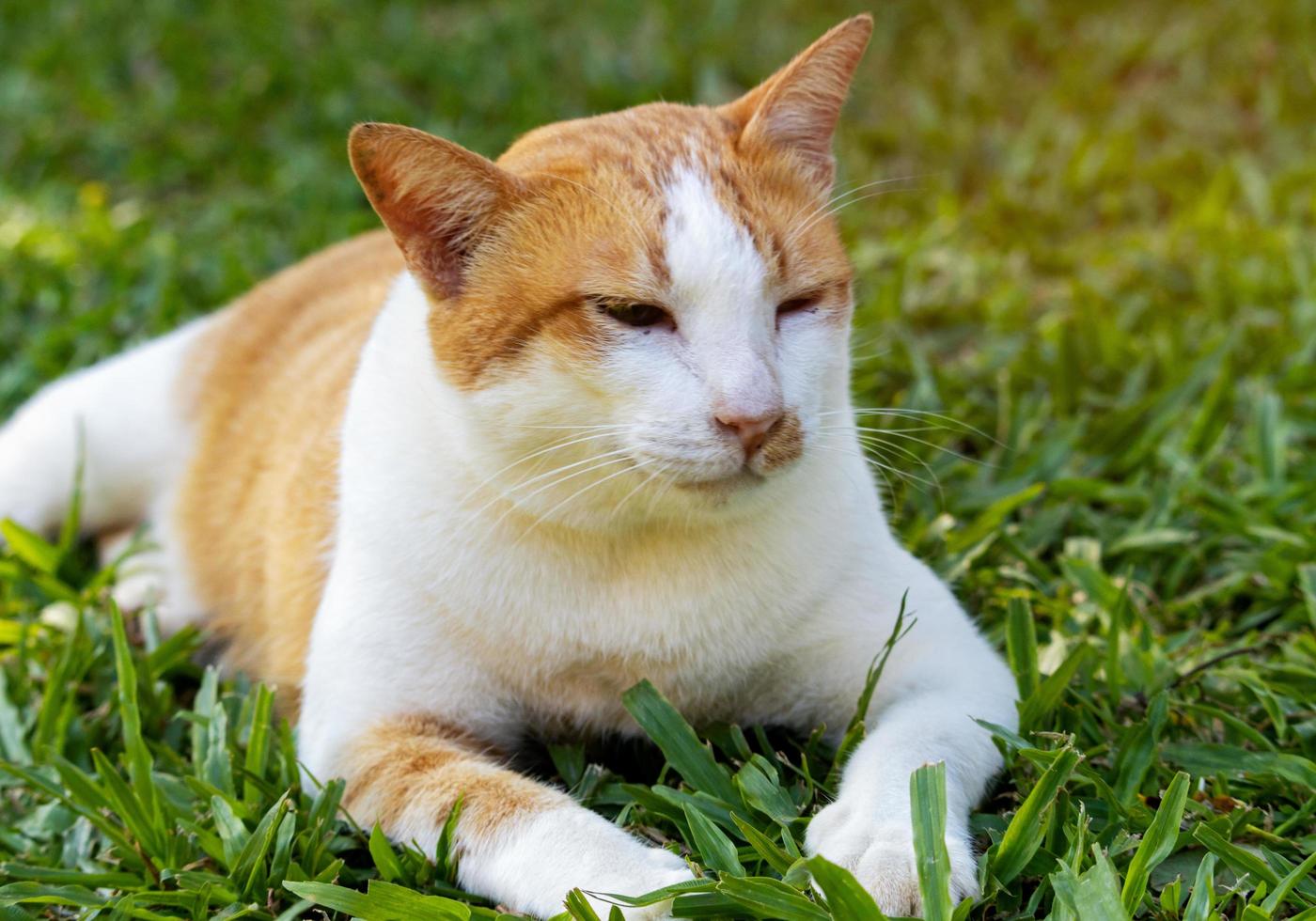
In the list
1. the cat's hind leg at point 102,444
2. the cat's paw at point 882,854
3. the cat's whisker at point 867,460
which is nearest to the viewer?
the cat's paw at point 882,854

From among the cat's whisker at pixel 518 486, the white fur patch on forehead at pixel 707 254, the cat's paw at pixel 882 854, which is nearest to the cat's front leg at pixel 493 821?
the cat's paw at pixel 882 854

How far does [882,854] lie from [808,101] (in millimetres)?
1358

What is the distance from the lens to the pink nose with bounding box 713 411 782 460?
2.08 metres

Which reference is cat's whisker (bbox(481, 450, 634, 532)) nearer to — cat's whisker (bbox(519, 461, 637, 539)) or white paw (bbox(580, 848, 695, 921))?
cat's whisker (bbox(519, 461, 637, 539))

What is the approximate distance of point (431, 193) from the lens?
2.27 meters

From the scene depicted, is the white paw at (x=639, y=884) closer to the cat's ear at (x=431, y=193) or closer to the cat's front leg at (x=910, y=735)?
the cat's front leg at (x=910, y=735)

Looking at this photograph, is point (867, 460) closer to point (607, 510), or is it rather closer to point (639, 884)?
point (607, 510)

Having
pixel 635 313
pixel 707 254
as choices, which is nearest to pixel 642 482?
pixel 635 313

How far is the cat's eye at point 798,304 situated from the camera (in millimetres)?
2326

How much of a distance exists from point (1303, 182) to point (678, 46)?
8.73 feet

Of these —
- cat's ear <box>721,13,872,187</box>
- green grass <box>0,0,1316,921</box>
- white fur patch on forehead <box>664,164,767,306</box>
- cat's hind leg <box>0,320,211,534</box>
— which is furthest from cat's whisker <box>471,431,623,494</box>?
cat's hind leg <box>0,320,211,534</box>

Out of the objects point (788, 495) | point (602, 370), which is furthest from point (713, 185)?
point (788, 495)

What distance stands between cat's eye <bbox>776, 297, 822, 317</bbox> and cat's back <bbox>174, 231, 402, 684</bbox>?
1.03 meters

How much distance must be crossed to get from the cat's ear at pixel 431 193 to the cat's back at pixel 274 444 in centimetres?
64
